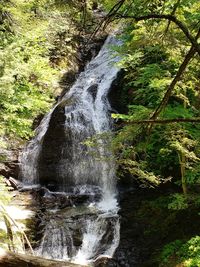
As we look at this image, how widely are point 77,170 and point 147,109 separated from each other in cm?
740

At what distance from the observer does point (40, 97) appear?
12.8 m

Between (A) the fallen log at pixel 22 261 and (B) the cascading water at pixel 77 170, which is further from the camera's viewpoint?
(B) the cascading water at pixel 77 170

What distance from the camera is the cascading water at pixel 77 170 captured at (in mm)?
10508

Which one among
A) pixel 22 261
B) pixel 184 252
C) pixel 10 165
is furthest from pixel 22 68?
pixel 22 261

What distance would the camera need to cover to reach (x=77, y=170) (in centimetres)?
1481

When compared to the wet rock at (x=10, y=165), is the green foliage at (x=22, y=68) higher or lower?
higher

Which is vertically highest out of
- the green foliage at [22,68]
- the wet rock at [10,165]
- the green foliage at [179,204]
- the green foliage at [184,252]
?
the green foliage at [22,68]

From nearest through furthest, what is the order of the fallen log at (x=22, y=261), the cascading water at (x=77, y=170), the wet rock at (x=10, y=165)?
the fallen log at (x=22, y=261) < the cascading water at (x=77, y=170) < the wet rock at (x=10, y=165)

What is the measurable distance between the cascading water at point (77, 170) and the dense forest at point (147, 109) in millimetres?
716

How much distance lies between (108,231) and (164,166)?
281cm

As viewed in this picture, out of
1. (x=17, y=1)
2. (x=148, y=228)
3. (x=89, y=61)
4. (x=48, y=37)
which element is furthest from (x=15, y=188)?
(x=89, y=61)

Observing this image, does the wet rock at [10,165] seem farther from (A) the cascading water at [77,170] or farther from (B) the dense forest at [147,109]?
(A) the cascading water at [77,170]

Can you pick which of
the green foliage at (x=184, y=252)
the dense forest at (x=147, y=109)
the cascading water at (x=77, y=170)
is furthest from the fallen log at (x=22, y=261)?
the cascading water at (x=77, y=170)

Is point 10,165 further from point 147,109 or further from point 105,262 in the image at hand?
point 147,109
